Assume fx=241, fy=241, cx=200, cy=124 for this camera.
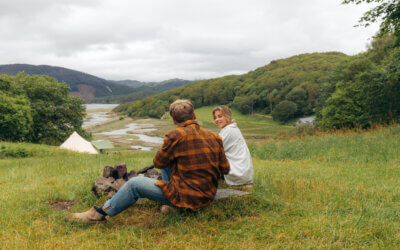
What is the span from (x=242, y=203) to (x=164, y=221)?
150 cm

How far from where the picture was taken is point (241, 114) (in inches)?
4938

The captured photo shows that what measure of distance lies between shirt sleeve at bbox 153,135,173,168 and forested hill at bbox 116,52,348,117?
99775 millimetres

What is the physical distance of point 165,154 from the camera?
3.69m

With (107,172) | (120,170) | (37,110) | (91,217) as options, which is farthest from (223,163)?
(37,110)

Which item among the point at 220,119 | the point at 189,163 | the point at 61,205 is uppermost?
the point at 220,119

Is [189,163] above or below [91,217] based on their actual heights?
above

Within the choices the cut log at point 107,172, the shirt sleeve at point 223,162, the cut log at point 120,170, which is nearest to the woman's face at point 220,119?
the shirt sleeve at point 223,162

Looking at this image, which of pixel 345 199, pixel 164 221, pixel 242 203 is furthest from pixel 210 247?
pixel 345 199

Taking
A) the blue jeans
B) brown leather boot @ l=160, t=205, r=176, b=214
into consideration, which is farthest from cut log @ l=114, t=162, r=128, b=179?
the blue jeans

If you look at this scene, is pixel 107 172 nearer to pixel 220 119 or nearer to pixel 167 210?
pixel 167 210

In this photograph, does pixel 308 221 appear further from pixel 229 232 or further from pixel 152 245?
pixel 152 245

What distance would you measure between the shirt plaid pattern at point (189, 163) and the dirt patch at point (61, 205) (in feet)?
8.54

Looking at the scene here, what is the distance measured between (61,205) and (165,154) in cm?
317

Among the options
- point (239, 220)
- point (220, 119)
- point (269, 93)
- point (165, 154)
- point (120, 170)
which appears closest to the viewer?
point (165, 154)
